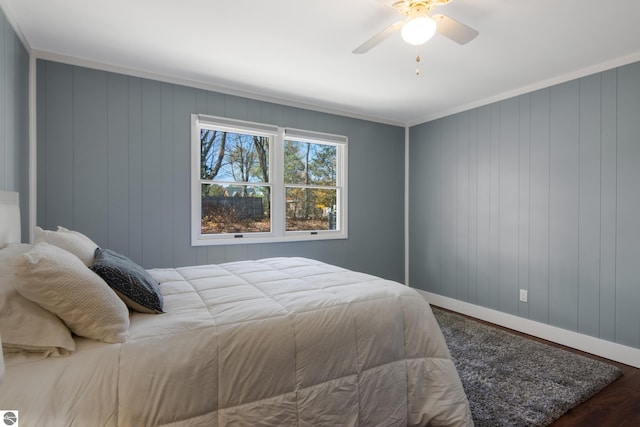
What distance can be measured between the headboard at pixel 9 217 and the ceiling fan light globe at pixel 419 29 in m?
2.51

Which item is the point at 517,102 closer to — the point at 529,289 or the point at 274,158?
the point at 529,289

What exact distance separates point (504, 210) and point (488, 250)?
0.49 meters

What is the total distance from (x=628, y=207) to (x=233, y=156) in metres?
3.63

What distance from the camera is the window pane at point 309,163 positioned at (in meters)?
3.94

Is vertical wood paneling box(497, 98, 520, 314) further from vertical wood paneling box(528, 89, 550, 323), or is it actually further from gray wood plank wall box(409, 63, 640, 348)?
vertical wood paneling box(528, 89, 550, 323)

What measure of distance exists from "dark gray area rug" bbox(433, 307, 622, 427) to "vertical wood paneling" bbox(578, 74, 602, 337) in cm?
45

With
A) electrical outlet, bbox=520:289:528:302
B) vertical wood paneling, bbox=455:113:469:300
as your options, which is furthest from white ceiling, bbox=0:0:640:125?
electrical outlet, bbox=520:289:528:302

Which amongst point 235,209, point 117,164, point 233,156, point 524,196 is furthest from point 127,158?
point 524,196

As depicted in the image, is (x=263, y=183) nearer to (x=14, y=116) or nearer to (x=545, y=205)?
(x=14, y=116)

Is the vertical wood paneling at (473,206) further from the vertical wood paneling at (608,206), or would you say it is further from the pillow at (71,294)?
the pillow at (71,294)

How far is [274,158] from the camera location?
377 cm

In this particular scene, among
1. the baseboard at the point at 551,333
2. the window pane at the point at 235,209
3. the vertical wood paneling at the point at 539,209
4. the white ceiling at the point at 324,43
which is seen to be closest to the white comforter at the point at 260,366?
the window pane at the point at 235,209

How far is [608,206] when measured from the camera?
9.32ft

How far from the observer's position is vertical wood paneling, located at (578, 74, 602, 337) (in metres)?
2.91
